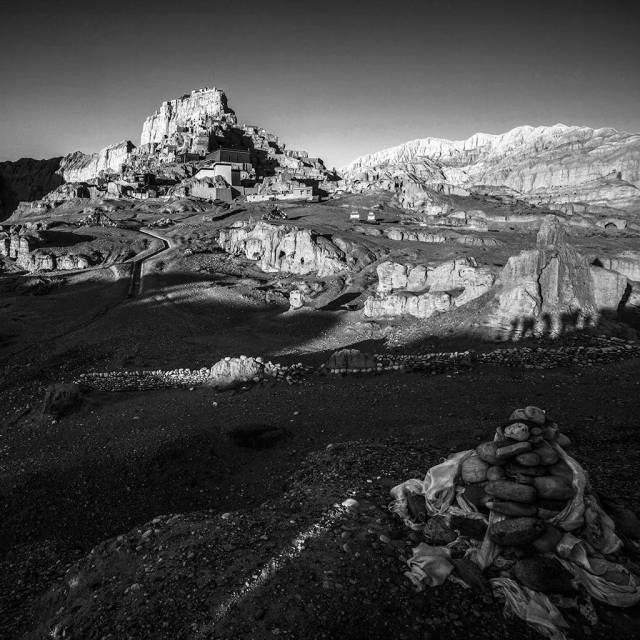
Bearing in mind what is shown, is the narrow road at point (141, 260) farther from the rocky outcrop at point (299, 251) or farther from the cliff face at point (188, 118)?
the cliff face at point (188, 118)

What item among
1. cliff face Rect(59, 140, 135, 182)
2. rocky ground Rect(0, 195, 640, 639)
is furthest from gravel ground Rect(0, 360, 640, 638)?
cliff face Rect(59, 140, 135, 182)

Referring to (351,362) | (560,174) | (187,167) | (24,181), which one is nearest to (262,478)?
(351,362)

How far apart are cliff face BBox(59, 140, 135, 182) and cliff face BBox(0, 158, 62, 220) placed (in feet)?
26.0

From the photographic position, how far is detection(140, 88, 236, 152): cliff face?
439 ft

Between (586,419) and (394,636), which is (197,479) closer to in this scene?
(394,636)

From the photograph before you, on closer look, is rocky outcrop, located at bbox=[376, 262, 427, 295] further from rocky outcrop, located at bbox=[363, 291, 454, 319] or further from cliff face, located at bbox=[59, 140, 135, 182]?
cliff face, located at bbox=[59, 140, 135, 182]

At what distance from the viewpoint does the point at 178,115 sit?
6944 inches

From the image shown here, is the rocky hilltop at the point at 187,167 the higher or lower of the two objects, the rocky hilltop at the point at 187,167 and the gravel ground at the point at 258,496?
the higher

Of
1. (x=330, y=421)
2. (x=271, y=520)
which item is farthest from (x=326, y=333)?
(x=271, y=520)

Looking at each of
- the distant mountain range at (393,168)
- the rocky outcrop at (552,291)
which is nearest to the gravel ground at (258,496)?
the rocky outcrop at (552,291)

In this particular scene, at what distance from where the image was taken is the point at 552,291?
20.9 m

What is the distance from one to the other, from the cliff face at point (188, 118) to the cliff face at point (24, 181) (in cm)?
4496

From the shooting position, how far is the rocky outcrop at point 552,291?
65.8ft

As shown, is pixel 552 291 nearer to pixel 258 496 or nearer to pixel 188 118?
pixel 258 496
